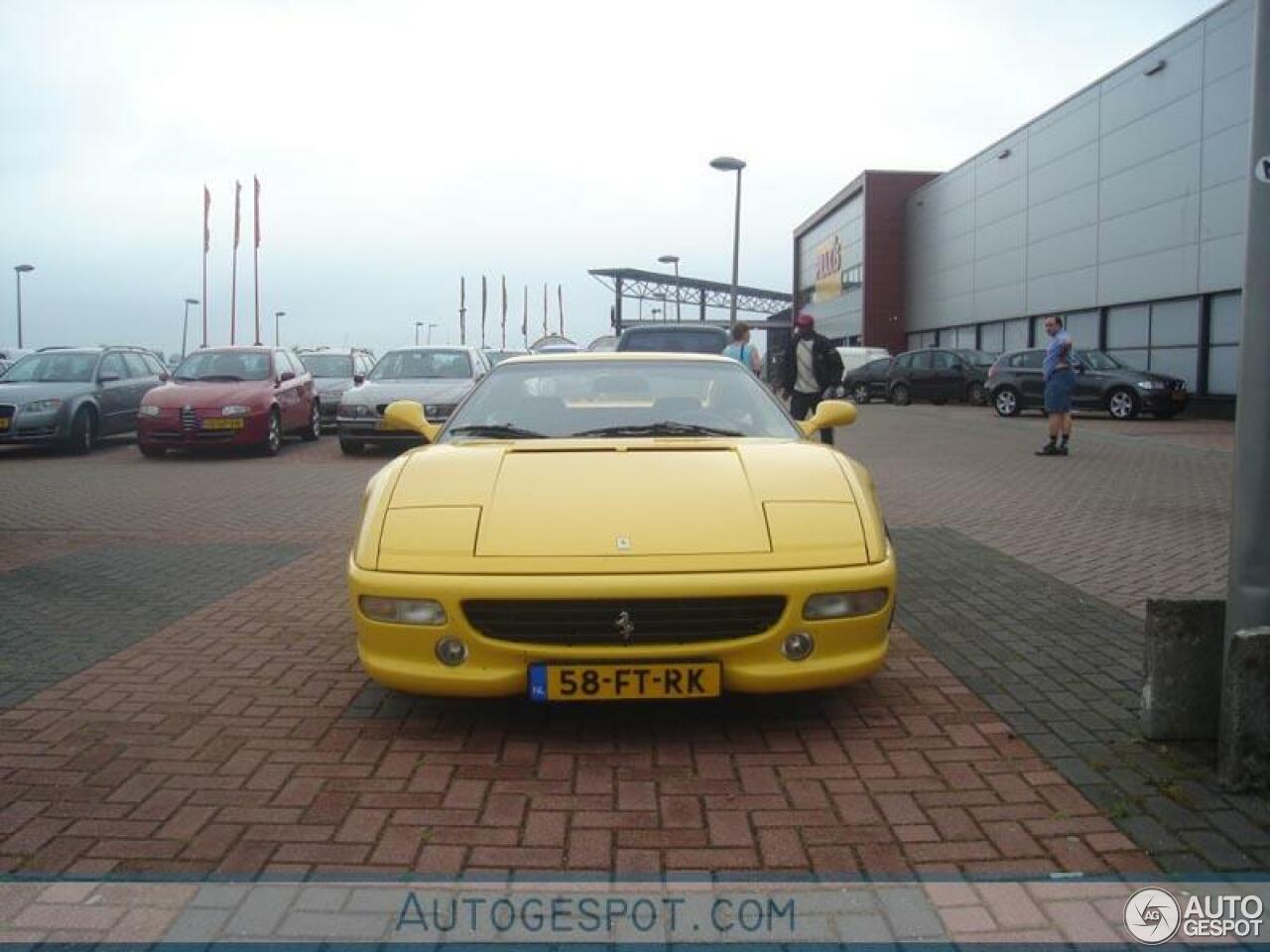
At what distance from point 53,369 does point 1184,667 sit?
55.0 feet

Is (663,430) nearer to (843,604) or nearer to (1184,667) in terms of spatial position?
(843,604)

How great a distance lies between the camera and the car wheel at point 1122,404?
70.4 feet

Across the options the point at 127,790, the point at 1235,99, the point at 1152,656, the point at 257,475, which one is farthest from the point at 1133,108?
the point at 127,790

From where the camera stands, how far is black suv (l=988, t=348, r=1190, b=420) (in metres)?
21.2

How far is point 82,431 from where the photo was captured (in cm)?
1593

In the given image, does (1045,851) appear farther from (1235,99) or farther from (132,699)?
(1235,99)

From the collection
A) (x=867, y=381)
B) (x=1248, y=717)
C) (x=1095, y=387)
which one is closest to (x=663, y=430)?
(x=1248, y=717)

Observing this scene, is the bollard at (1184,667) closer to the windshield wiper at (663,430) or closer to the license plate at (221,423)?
the windshield wiper at (663,430)

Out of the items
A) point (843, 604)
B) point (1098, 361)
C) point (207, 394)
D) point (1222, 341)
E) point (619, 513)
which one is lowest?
point (843, 604)

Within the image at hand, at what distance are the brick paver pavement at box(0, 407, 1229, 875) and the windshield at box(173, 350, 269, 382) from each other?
10.9 metres

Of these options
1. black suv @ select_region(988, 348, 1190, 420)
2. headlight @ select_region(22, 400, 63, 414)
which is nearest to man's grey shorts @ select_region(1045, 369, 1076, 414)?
black suv @ select_region(988, 348, 1190, 420)

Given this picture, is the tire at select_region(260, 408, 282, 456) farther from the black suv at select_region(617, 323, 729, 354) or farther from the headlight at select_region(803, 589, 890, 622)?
the headlight at select_region(803, 589, 890, 622)

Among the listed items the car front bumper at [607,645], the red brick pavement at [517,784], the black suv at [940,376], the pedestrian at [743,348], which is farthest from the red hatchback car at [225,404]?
the black suv at [940,376]

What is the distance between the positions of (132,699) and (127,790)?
3.28ft
